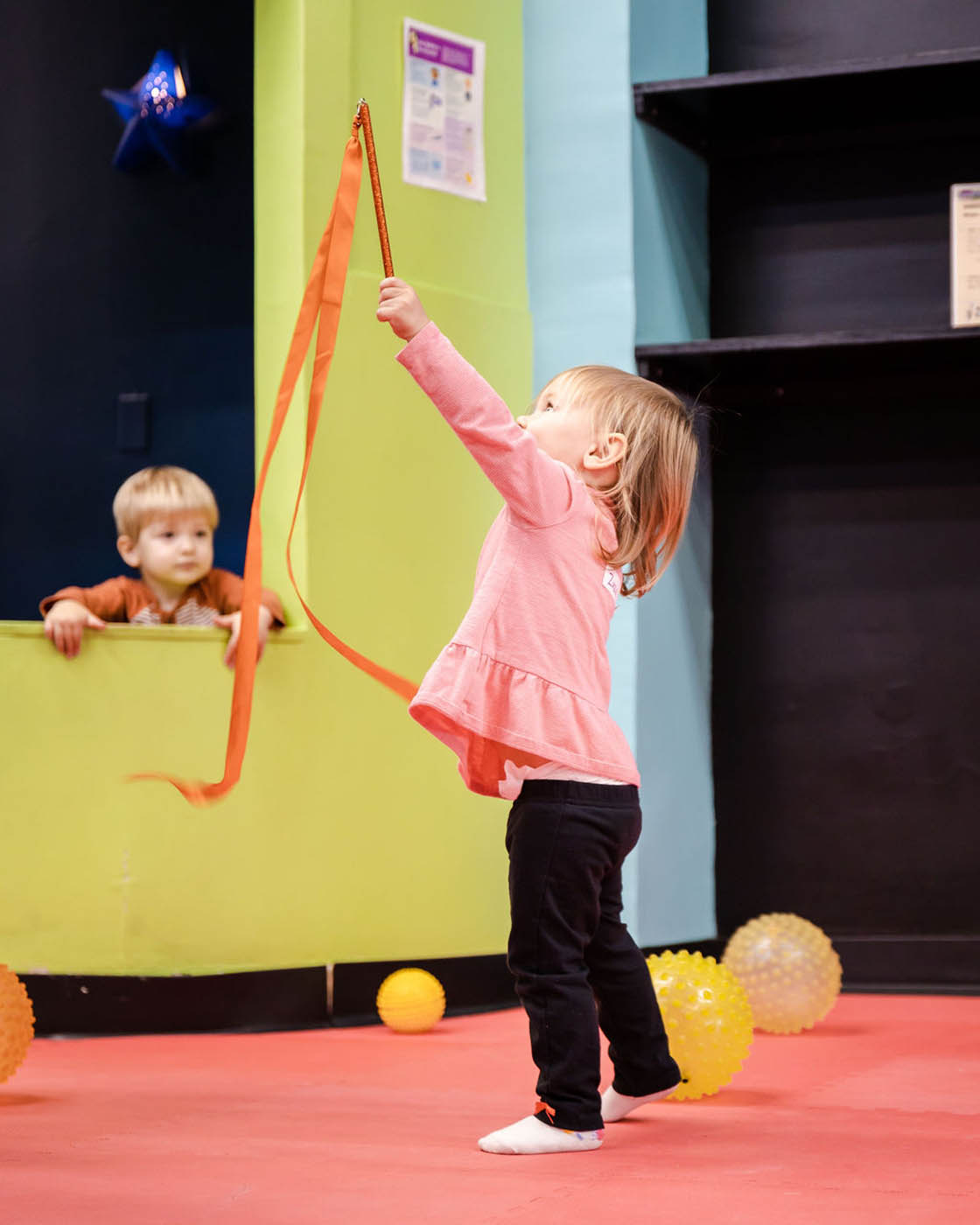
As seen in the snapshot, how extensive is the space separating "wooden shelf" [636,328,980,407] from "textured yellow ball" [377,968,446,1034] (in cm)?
160

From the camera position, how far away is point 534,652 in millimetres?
2527

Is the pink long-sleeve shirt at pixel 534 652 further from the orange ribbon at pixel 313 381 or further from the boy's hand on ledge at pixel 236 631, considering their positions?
the boy's hand on ledge at pixel 236 631

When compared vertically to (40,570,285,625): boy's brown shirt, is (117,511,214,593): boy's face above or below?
above

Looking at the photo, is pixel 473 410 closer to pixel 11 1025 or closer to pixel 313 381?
pixel 313 381

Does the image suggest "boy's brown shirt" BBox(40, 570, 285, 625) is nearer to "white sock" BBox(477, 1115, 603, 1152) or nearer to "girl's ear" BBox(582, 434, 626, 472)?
"girl's ear" BBox(582, 434, 626, 472)

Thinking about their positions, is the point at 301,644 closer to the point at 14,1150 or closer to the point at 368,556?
the point at 368,556

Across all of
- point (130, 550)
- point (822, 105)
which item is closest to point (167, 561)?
point (130, 550)

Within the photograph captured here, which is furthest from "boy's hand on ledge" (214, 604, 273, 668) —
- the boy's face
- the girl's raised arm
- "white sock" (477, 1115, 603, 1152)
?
"white sock" (477, 1115, 603, 1152)

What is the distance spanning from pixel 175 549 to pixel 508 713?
1705 millimetres

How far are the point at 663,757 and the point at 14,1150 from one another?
230 centimetres

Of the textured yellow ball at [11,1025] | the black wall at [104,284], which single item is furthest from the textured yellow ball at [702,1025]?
the black wall at [104,284]

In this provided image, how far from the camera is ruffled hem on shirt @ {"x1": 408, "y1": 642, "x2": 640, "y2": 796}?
8.14ft

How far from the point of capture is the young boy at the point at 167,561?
13.0ft

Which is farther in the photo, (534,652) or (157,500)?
(157,500)
